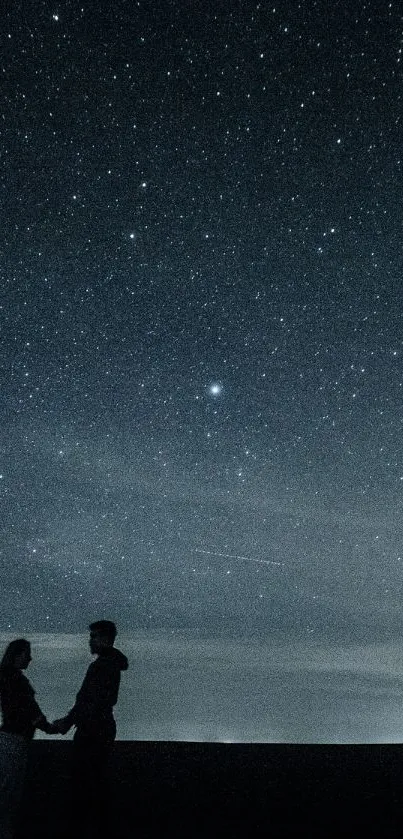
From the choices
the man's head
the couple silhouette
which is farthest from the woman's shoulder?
the man's head

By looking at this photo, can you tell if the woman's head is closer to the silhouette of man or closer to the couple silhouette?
the couple silhouette

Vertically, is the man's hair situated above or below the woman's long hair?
above

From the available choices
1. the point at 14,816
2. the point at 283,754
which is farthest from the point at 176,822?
the point at 283,754

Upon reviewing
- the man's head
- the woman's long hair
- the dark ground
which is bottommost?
the dark ground

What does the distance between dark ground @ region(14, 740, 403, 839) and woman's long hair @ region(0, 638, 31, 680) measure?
976mm

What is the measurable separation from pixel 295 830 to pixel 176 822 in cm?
91

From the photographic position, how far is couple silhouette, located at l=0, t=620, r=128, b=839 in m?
4.00

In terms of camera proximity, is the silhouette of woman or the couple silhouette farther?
the couple silhouette

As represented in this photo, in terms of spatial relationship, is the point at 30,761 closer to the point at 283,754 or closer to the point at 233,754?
the point at 233,754

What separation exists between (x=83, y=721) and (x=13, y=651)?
0.62m

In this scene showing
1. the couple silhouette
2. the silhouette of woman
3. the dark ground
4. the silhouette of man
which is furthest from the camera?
the dark ground

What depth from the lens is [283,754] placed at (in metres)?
8.00

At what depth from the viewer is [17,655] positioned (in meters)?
4.21

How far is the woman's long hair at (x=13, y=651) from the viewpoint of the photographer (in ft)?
13.7
